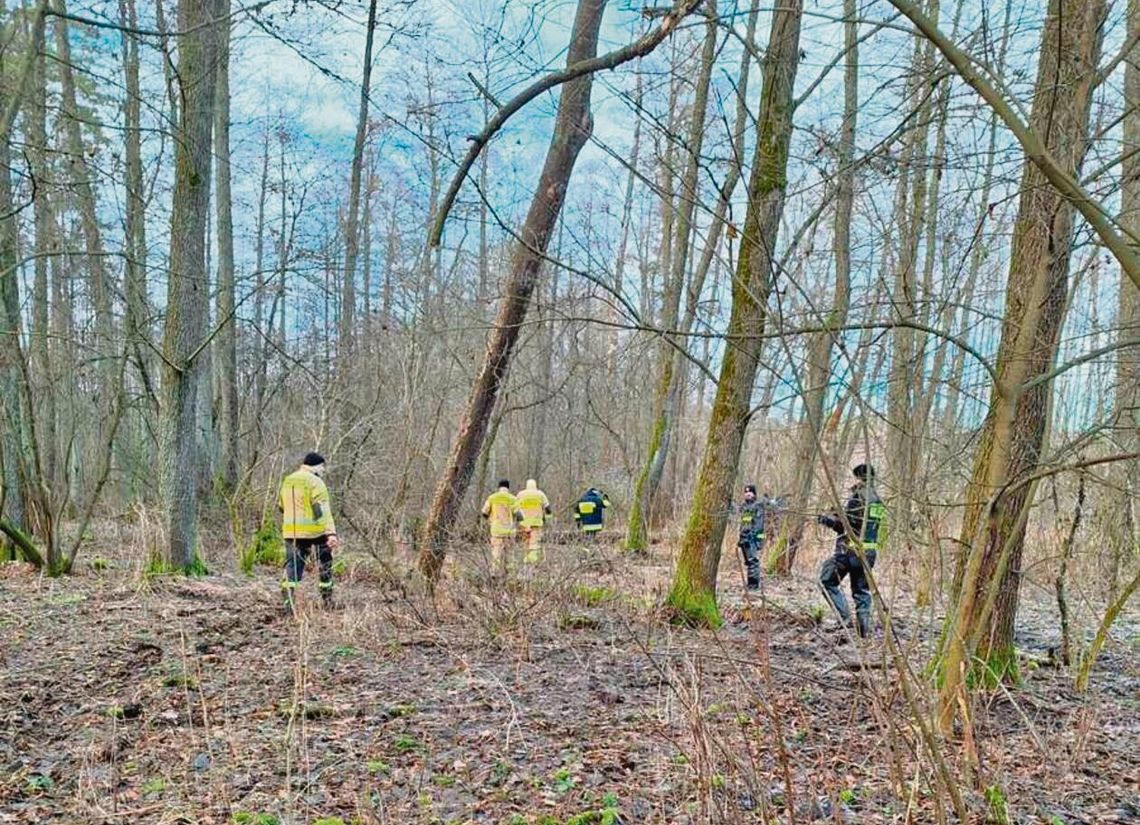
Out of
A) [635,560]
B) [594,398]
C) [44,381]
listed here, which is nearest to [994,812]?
[635,560]

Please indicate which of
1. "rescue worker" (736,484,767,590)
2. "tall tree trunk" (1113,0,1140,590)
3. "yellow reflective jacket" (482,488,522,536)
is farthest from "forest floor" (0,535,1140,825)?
"yellow reflective jacket" (482,488,522,536)

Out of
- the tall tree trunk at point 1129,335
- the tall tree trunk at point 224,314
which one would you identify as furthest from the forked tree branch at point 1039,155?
the tall tree trunk at point 224,314

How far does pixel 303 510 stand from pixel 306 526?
0.57 feet

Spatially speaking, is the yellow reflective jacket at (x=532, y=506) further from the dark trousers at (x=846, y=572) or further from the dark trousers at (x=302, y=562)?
the dark trousers at (x=846, y=572)

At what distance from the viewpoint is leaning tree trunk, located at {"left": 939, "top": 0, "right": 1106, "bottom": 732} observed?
3.29 metres

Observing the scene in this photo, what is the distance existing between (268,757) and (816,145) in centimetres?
471

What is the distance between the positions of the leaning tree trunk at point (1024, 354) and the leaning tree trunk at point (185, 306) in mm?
8592

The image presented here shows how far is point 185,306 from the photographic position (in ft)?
31.8

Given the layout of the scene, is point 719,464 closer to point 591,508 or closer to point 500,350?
point 500,350

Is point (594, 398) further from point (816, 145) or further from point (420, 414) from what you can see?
point (816, 145)

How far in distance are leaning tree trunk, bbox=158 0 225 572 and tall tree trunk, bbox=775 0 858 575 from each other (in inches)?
288

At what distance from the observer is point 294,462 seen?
13.7 m

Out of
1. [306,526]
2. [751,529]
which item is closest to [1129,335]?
[751,529]

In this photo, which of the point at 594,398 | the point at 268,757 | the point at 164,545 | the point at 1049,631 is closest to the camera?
the point at 268,757
